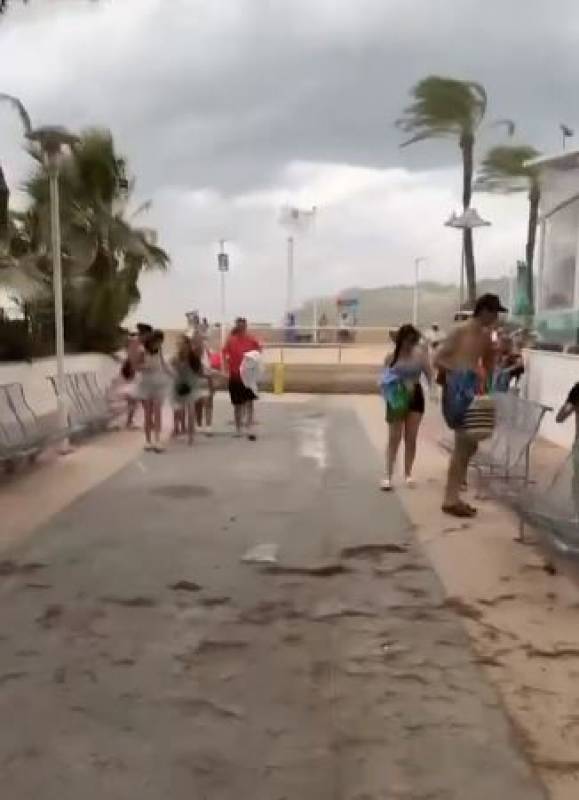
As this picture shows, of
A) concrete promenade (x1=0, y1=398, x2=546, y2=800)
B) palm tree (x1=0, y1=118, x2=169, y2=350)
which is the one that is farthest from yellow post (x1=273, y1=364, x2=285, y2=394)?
concrete promenade (x1=0, y1=398, x2=546, y2=800)

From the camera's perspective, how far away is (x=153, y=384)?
42.3 feet

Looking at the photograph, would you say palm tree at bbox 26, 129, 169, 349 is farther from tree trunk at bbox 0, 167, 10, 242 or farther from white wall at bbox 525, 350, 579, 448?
white wall at bbox 525, 350, 579, 448

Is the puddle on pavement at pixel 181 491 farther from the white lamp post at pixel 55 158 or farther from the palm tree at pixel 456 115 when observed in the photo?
the palm tree at pixel 456 115

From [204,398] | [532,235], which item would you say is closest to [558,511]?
[204,398]

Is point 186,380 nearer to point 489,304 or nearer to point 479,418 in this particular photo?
point 479,418

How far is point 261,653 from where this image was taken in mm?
4898

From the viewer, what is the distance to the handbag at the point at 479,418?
8.04 meters

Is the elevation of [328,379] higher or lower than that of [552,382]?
lower

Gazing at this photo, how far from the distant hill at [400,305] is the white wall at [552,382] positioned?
714 centimetres

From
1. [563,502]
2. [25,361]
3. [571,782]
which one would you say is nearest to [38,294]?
[25,361]

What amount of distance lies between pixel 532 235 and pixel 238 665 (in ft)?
61.8

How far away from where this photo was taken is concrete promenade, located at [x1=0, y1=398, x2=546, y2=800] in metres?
3.62

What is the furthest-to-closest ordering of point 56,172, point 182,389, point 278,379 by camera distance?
point 278,379, point 182,389, point 56,172

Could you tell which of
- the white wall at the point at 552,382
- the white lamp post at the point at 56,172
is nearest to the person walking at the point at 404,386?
the white wall at the point at 552,382
